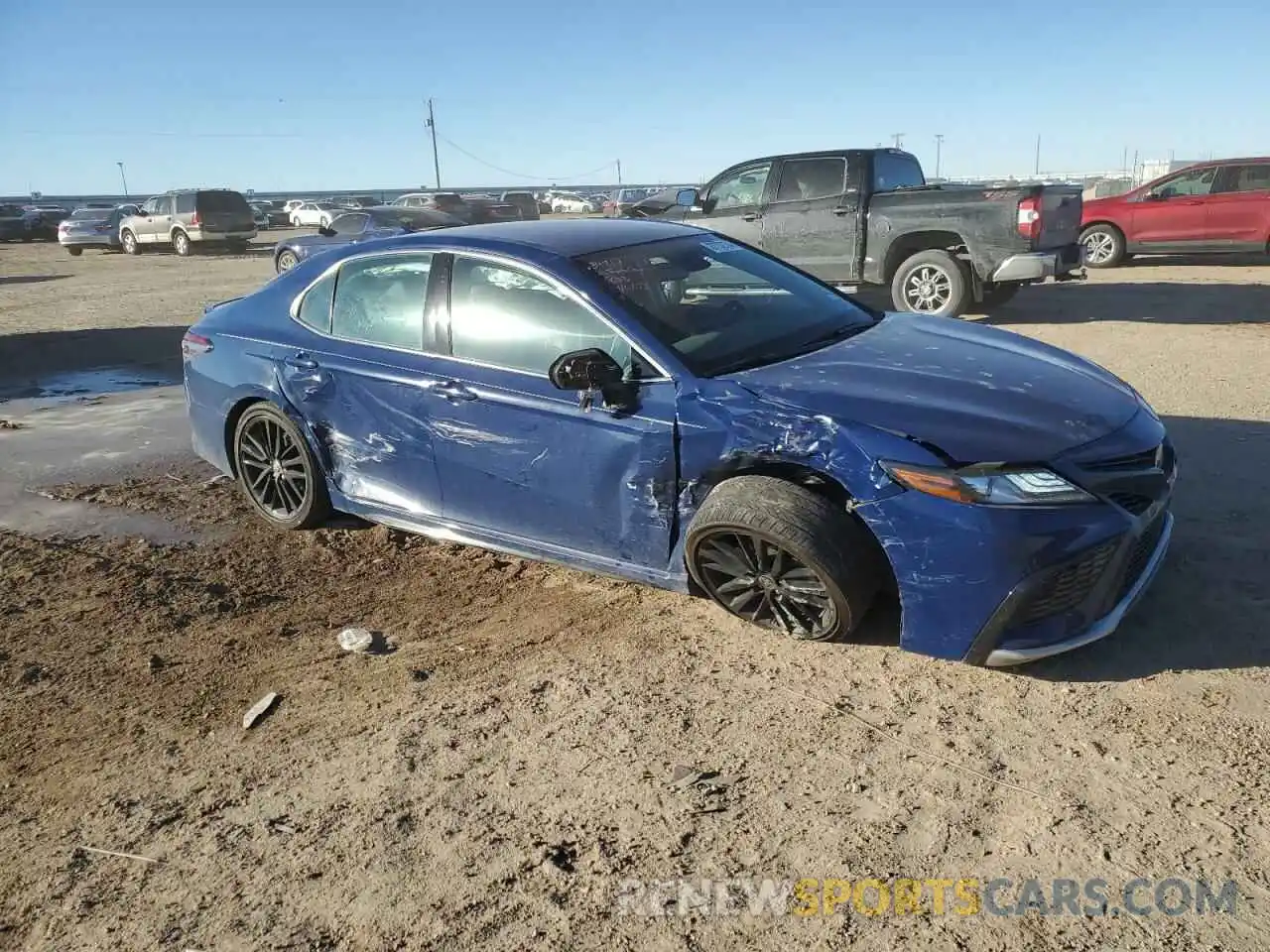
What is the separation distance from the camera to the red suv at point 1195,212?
1435cm

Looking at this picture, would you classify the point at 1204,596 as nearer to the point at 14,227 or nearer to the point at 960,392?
the point at 960,392

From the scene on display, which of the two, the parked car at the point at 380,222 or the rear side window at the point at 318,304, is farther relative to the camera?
the parked car at the point at 380,222

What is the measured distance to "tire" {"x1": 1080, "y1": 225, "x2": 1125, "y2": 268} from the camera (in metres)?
15.6

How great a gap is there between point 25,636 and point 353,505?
144 cm

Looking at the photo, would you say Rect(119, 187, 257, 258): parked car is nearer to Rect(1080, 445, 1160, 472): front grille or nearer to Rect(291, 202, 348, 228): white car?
Rect(291, 202, 348, 228): white car

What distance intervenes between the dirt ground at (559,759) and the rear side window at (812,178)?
691 centimetres

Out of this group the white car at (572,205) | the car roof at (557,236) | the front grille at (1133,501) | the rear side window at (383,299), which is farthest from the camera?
the white car at (572,205)

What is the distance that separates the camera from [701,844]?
2.55 meters

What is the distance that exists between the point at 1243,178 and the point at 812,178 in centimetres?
813

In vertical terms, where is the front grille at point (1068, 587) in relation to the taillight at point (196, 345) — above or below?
below

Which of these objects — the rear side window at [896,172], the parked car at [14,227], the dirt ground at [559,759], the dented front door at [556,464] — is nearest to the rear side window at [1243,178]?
the rear side window at [896,172]

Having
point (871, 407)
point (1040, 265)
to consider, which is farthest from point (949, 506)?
point (1040, 265)

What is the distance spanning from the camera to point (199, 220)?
27766 millimetres

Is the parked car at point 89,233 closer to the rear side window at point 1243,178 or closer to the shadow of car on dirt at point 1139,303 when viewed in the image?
the shadow of car on dirt at point 1139,303
